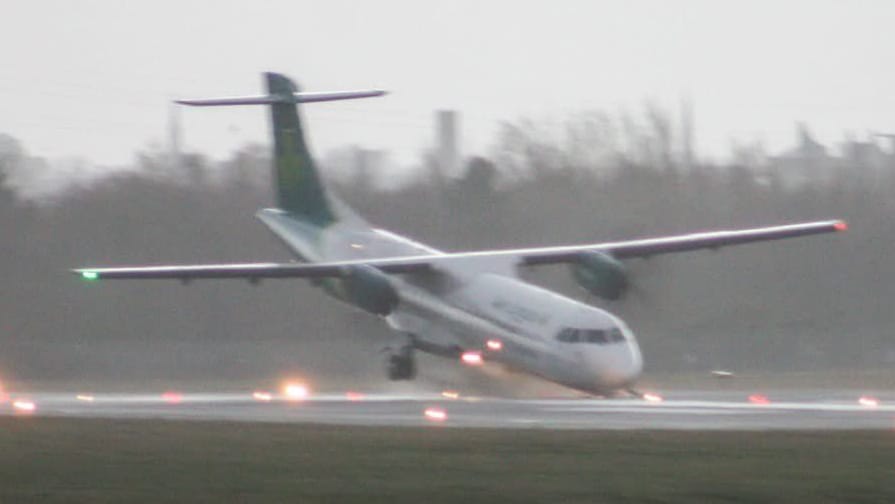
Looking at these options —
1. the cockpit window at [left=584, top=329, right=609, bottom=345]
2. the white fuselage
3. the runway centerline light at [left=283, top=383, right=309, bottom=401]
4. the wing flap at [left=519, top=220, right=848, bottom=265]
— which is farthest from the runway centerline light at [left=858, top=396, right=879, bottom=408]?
the runway centerline light at [left=283, top=383, right=309, bottom=401]

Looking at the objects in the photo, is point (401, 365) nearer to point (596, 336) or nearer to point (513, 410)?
point (596, 336)

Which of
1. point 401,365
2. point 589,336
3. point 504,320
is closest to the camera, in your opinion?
point 589,336

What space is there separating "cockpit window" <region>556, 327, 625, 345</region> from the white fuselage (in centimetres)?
2

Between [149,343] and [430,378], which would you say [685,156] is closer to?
[149,343]

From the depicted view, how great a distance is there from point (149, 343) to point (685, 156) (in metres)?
26.6

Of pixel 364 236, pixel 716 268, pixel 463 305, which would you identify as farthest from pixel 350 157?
pixel 463 305

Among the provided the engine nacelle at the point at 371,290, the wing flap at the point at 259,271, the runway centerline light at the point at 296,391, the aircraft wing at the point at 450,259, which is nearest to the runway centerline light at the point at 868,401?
the aircraft wing at the point at 450,259

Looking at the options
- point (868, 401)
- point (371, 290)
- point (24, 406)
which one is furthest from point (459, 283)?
point (24, 406)

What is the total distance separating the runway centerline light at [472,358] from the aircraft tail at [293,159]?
293 inches

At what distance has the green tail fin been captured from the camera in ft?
149

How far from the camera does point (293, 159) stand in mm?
46656

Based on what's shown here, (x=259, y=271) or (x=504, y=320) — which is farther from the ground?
(x=259, y=271)

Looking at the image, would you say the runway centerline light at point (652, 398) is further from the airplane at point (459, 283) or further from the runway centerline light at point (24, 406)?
the runway centerline light at point (24, 406)

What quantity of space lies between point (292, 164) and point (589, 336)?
1413cm
